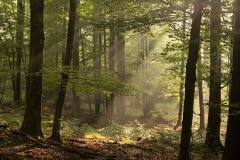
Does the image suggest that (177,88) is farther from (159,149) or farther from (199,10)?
(199,10)

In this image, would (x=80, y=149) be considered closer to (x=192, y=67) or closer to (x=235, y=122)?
(x=192, y=67)

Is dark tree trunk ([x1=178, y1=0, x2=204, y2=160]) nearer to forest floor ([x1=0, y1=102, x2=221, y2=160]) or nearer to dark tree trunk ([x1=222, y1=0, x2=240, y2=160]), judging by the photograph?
dark tree trunk ([x1=222, y1=0, x2=240, y2=160])

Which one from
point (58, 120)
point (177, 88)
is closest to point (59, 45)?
point (177, 88)

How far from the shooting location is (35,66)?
1159 cm

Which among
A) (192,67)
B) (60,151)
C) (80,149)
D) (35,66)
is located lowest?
(80,149)

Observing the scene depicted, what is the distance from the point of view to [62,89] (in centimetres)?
1199

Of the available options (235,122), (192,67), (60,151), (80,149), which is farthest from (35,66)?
(235,122)

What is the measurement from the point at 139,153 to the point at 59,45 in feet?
44.3

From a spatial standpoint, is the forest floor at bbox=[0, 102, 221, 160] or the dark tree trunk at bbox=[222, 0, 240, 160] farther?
the forest floor at bbox=[0, 102, 221, 160]

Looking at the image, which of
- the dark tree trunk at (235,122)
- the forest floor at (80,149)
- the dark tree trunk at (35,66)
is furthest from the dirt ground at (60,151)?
the dark tree trunk at (235,122)

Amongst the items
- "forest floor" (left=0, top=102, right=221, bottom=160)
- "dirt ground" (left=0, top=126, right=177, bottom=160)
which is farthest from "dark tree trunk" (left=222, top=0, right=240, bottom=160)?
"dirt ground" (left=0, top=126, right=177, bottom=160)

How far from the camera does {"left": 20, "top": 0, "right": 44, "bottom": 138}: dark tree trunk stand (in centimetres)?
1150

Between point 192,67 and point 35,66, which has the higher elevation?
point 35,66

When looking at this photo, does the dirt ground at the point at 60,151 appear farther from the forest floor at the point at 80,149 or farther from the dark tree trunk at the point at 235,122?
the dark tree trunk at the point at 235,122
